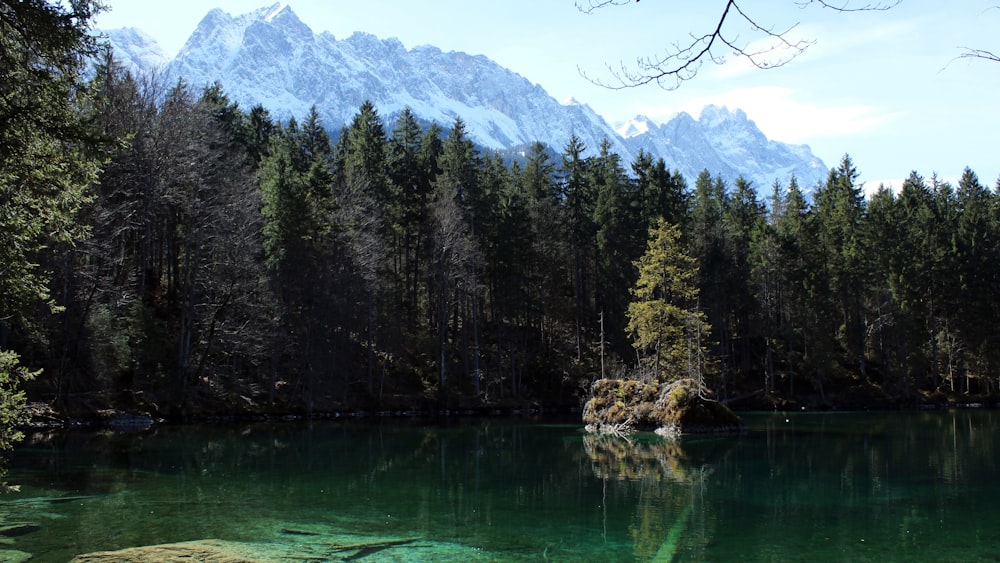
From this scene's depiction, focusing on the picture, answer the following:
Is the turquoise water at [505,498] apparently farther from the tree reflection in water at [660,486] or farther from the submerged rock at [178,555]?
the submerged rock at [178,555]

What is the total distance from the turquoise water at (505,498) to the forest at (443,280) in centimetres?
737

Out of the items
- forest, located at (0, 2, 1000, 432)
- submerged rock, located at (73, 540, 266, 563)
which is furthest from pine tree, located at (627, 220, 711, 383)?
submerged rock, located at (73, 540, 266, 563)

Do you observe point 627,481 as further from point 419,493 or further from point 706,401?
point 706,401

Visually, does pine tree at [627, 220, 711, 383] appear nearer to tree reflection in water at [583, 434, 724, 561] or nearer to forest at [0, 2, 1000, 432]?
forest at [0, 2, 1000, 432]

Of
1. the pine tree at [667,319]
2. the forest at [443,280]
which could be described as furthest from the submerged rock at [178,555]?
the pine tree at [667,319]

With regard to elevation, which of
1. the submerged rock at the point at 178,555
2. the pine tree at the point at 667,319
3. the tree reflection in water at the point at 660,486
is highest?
the pine tree at the point at 667,319

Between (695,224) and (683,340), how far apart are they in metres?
18.2

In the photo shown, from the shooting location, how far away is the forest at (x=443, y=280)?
31375mm

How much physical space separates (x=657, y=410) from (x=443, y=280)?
17.0 metres

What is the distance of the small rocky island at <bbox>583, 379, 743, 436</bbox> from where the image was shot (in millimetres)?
30484

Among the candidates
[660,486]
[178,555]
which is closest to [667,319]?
[660,486]

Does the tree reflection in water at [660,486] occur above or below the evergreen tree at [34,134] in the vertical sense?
below

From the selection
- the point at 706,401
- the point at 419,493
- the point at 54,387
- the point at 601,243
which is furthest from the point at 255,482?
the point at 601,243

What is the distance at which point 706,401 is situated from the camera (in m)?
31.3
